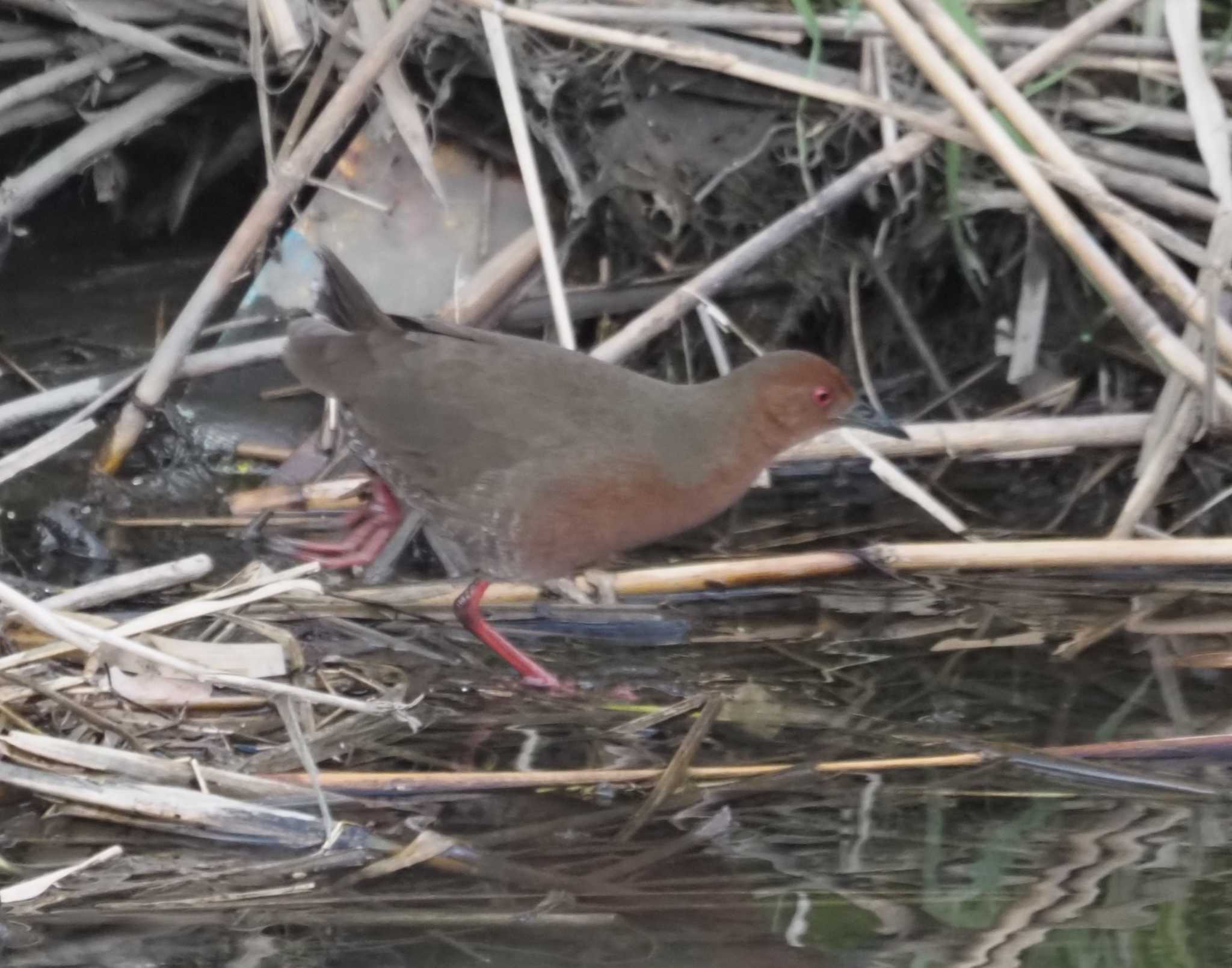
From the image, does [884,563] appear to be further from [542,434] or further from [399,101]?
[399,101]

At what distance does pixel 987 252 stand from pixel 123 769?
2598mm

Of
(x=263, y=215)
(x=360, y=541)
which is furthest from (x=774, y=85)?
(x=360, y=541)

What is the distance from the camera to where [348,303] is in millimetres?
3459

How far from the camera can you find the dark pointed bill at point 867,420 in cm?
338

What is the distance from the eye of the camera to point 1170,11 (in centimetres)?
366

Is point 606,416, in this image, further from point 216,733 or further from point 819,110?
point 819,110

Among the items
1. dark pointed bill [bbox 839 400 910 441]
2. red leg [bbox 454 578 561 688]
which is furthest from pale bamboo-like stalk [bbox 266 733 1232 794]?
dark pointed bill [bbox 839 400 910 441]

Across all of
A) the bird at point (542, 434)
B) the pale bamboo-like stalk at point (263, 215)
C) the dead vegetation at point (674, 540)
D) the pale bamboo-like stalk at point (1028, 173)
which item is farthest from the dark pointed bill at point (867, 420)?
the pale bamboo-like stalk at point (263, 215)

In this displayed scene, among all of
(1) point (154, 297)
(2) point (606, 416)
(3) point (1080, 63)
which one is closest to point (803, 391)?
(2) point (606, 416)

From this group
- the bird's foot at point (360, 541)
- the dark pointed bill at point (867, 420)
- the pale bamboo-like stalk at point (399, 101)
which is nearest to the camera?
the dark pointed bill at point (867, 420)

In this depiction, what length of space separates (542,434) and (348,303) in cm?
63

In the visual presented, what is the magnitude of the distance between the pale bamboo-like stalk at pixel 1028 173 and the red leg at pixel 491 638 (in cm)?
140

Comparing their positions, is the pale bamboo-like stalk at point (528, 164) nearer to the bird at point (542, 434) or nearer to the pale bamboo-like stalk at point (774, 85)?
the pale bamboo-like stalk at point (774, 85)

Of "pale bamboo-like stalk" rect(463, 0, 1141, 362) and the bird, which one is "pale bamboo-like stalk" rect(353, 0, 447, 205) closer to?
"pale bamboo-like stalk" rect(463, 0, 1141, 362)
